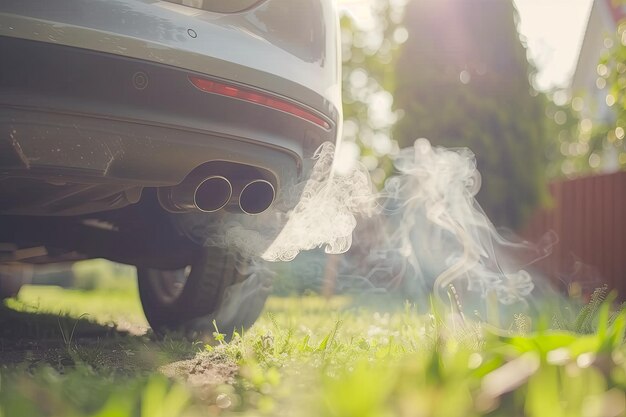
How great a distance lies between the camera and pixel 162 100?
2.42 m

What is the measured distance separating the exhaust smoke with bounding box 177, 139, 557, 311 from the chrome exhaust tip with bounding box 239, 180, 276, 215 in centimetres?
7

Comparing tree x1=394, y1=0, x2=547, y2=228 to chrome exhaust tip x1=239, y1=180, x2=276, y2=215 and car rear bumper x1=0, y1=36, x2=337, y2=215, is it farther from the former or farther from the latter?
car rear bumper x1=0, y1=36, x2=337, y2=215

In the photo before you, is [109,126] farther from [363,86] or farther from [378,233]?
[363,86]

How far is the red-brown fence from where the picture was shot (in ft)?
31.1

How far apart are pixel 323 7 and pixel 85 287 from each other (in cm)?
746

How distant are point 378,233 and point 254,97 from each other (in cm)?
312

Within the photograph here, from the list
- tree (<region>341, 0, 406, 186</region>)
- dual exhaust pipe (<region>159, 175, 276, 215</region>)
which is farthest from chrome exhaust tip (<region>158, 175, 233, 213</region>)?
tree (<region>341, 0, 406, 186</region>)

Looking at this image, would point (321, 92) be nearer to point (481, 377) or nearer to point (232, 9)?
point (232, 9)

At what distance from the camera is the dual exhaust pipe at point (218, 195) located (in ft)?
8.75

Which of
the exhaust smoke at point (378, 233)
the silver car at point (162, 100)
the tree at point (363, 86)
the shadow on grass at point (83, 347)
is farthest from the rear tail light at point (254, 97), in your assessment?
the tree at point (363, 86)

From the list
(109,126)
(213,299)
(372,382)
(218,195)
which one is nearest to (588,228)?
(213,299)

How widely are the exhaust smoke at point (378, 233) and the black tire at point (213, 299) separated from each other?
0.31 feet

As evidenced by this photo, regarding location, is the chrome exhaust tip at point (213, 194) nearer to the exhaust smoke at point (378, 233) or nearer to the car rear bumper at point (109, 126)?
the car rear bumper at point (109, 126)

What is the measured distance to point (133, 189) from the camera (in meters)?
2.78
